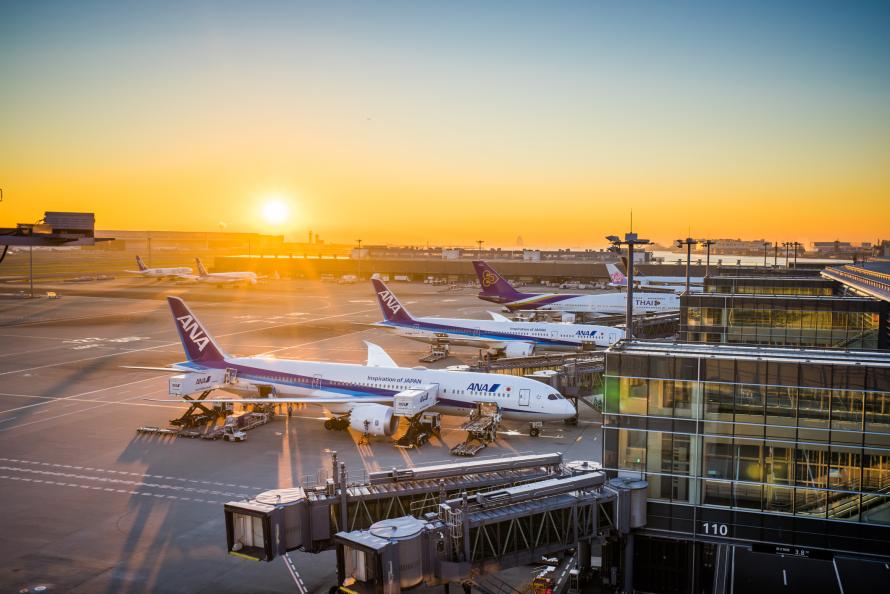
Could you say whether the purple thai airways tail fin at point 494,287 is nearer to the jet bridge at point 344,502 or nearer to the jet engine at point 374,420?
the jet engine at point 374,420

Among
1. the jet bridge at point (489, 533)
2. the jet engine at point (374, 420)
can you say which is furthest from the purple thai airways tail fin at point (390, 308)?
the jet bridge at point (489, 533)

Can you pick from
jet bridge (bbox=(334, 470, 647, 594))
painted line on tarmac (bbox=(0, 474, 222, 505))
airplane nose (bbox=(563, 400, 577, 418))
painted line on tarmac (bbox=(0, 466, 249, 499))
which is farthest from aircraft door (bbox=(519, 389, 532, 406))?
painted line on tarmac (bbox=(0, 474, 222, 505))

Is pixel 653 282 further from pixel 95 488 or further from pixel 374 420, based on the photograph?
pixel 95 488

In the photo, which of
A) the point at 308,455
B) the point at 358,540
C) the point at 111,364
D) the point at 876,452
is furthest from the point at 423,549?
the point at 111,364

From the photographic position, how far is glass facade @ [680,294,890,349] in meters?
50.5

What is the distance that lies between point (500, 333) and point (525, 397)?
2912 centimetres

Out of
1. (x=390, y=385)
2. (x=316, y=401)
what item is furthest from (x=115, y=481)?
(x=390, y=385)

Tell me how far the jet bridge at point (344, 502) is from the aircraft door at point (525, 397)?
18059mm

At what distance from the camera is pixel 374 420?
45.5 metres

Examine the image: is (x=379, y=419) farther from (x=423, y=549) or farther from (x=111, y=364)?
(x=111, y=364)

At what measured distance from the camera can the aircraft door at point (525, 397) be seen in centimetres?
4712

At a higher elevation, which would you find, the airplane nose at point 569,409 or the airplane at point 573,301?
the airplane at point 573,301

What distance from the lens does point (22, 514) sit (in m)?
33.5

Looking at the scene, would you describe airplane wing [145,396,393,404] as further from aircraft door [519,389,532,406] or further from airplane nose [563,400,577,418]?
airplane nose [563,400,577,418]
